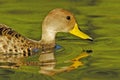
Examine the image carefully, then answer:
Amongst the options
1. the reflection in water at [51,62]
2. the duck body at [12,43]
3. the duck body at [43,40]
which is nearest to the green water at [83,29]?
the reflection in water at [51,62]

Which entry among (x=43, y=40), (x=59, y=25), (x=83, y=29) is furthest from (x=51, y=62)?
(x=83, y=29)

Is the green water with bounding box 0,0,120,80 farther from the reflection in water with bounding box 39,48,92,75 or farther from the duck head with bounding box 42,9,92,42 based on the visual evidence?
the duck head with bounding box 42,9,92,42

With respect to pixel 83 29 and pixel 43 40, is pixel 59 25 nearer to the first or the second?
pixel 43 40

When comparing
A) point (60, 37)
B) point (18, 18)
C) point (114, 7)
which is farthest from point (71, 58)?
point (114, 7)

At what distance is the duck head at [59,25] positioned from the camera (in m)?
13.4

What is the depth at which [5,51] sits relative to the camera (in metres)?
12.9

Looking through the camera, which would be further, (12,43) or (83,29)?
(83,29)

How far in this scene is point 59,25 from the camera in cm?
1358

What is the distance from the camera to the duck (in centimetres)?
1285

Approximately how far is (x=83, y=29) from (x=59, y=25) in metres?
1.38

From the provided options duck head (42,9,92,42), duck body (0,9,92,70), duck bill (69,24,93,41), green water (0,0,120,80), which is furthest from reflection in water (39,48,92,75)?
duck bill (69,24,93,41)

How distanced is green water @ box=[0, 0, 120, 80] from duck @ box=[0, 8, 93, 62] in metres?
0.29

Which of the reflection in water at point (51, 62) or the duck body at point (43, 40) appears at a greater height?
the duck body at point (43, 40)

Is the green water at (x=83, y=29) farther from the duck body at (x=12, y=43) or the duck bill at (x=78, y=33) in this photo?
the duck body at (x=12, y=43)
